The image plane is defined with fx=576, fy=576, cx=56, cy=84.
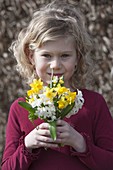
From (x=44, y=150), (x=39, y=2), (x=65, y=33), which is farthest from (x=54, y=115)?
(x=39, y=2)

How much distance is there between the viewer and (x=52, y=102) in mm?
2777

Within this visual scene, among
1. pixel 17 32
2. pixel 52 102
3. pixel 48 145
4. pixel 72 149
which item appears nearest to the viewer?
pixel 52 102

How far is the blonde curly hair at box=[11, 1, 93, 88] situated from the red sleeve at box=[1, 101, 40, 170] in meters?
0.31

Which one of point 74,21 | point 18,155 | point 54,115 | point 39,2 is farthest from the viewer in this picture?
point 39,2

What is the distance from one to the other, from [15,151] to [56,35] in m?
0.66

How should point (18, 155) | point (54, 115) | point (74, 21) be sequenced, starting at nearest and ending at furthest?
point (54, 115) < point (18, 155) < point (74, 21)

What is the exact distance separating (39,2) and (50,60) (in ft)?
9.21

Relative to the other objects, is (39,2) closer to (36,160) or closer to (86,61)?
(86,61)

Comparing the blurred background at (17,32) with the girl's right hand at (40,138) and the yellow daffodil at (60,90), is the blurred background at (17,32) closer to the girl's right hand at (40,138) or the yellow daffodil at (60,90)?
the girl's right hand at (40,138)

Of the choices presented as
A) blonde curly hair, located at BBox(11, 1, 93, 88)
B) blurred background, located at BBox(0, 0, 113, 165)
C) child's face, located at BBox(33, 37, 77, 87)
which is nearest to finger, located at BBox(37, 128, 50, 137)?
child's face, located at BBox(33, 37, 77, 87)

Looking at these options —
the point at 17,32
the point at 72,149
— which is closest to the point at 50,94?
the point at 72,149

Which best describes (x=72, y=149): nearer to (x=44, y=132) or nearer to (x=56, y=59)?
(x=44, y=132)

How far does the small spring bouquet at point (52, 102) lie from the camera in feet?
9.11

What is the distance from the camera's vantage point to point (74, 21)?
3.26m
